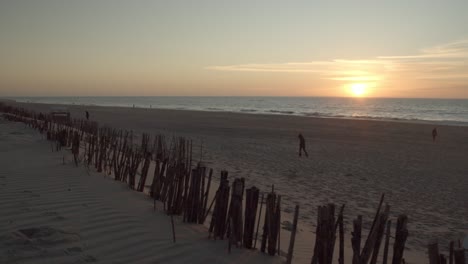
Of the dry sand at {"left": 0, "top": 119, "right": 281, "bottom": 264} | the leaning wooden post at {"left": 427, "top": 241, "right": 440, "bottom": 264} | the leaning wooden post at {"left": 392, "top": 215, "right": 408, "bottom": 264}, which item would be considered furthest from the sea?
the leaning wooden post at {"left": 427, "top": 241, "right": 440, "bottom": 264}

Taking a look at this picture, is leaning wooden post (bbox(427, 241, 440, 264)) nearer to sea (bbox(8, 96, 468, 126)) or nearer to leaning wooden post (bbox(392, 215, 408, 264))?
leaning wooden post (bbox(392, 215, 408, 264))

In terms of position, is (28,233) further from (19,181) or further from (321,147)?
(321,147)

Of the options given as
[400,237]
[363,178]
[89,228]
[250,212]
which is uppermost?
[400,237]

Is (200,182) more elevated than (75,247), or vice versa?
(200,182)

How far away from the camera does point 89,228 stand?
4.22 meters

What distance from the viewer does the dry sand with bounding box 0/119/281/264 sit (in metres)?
3.62

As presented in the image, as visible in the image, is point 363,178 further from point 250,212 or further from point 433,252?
point 433,252

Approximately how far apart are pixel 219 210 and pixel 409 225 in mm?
3895

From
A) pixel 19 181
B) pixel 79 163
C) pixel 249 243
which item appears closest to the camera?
pixel 249 243

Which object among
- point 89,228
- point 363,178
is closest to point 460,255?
point 89,228

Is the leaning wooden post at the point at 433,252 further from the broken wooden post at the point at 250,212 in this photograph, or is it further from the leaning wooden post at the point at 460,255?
the broken wooden post at the point at 250,212

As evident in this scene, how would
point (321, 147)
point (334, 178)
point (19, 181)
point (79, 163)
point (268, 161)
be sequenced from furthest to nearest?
point (321, 147) → point (268, 161) → point (334, 178) → point (79, 163) → point (19, 181)

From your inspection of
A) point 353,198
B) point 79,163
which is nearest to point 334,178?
point 353,198

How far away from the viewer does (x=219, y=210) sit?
4148mm
